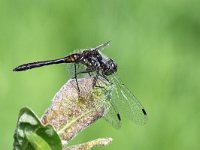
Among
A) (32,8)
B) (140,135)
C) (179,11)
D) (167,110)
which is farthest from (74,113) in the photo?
(179,11)

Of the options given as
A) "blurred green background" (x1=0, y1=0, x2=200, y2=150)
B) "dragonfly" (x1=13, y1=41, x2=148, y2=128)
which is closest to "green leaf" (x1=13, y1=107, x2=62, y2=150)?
"dragonfly" (x1=13, y1=41, x2=148, y2=128)

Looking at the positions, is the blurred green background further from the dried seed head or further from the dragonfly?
the dried seed head

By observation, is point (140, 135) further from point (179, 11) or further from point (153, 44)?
point (179, 11)

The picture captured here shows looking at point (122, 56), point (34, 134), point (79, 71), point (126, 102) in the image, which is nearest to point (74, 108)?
point (34, 134)

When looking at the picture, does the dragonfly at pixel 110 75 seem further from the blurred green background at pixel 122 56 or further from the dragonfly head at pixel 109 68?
the blurred green background at pixel 122 56

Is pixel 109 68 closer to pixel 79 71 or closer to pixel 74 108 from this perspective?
pixel 79 71

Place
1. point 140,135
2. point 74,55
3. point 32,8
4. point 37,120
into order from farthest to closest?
point 32,8
point 140,135
point 74,55
point 37,120
